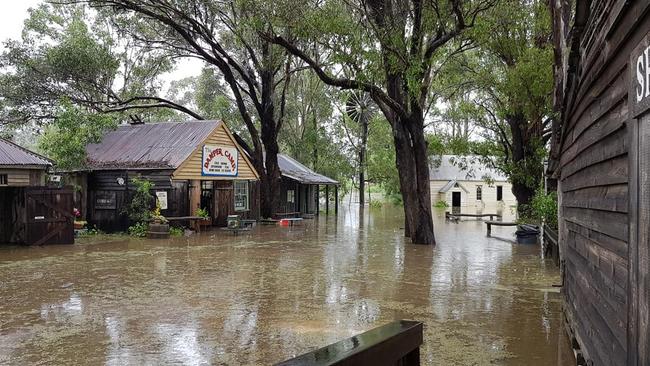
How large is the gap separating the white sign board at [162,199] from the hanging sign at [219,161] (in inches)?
72.8

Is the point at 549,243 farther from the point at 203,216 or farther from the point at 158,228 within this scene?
the point at 203,216

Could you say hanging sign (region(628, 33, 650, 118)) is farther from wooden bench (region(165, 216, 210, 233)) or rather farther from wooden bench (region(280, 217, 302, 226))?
wooden bench (region(280, 217, 302, 226))

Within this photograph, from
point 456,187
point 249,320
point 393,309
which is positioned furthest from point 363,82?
point 456,187

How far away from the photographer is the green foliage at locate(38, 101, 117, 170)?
20.0 m

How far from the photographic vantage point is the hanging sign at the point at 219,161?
72.1 ft

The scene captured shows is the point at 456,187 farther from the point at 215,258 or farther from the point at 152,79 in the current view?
the point at 215,258

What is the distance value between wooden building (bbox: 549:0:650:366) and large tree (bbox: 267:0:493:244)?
8462mm

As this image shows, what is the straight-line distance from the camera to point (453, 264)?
1342cm

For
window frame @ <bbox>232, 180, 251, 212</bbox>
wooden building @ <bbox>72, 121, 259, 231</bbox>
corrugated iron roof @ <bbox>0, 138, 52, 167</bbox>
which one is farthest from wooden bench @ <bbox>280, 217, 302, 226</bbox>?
corrugated iron roof @ <bbox>0, 138, 52, 167</bbox>

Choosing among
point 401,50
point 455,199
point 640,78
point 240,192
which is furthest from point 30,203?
point 455,199

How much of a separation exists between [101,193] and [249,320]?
16011 millimetres

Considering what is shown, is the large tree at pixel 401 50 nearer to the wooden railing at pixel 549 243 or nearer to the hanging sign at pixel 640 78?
the wooden railing at pixel 549 243

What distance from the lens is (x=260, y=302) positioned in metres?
8.83

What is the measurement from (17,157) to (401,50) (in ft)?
38.8
